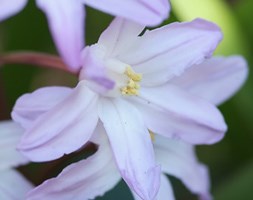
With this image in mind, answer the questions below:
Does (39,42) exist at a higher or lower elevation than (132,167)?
lower

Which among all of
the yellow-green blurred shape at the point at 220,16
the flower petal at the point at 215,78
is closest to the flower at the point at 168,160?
the flower petal at the point at 215,78

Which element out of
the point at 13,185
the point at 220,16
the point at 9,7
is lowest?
the point at 13,185

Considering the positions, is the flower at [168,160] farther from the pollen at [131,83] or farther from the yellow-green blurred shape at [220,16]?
the yellow-green blurred shape at [220,16]

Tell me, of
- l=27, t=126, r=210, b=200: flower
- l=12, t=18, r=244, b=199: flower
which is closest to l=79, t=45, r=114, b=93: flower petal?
l=12, t=18, r=244, b=199: flower

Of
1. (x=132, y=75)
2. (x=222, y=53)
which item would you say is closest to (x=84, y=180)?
(x=132, y=75)

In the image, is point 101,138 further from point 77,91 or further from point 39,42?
point 39,42

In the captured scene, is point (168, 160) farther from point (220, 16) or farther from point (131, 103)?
point (220, 16)

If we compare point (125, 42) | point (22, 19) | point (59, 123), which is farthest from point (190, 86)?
point (22, 19)

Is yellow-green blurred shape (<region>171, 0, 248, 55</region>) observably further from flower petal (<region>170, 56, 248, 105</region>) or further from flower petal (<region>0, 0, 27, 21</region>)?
flower petal (<region>0, 0, 27, 21</region>)
